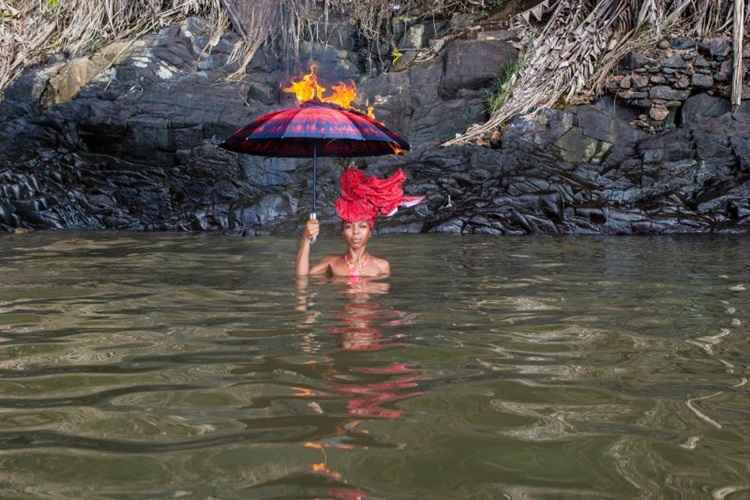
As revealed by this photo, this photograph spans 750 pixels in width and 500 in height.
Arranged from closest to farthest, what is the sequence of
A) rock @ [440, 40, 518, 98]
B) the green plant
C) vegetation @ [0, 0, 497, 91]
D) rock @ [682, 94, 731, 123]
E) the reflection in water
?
the reflection in water, rock @ [682, 94, 731, 123], the green plant, rock @ [440, 40, 518, 98], vegetation @ [0, 0, 497, 91]

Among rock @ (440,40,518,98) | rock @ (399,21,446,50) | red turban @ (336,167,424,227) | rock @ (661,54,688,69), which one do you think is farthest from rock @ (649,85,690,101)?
red turban @ (336,167,424,227)

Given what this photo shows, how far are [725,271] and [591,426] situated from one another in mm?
4253

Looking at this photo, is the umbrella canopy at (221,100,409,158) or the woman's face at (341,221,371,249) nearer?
the umbrella canopy at (221,100,409,158)

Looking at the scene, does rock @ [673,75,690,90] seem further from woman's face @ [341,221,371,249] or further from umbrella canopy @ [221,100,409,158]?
woman's face @ [341,221,371,249]

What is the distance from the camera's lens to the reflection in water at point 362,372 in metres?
2.35

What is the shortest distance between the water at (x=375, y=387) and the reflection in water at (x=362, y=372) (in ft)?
0.04

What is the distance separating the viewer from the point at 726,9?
12352 mm

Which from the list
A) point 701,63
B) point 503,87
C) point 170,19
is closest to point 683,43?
point 701,63

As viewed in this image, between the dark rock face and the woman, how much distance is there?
3.84 meters

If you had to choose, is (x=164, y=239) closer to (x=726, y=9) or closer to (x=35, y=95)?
(x=35, y=95)

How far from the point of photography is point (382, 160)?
37.3 ft

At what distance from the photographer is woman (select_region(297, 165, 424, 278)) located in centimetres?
584

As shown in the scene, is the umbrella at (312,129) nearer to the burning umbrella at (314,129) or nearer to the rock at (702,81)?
the burning umbrella at (314,129)

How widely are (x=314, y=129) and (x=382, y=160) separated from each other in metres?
6.24
